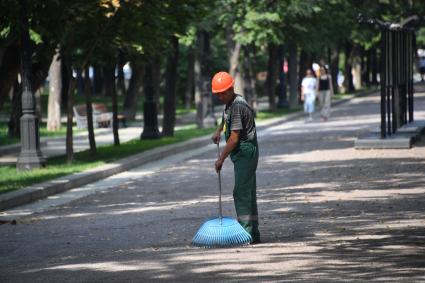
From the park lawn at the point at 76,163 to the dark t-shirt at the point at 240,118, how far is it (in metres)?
6.94

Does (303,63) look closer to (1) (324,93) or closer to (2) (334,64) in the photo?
(2) (334,64)

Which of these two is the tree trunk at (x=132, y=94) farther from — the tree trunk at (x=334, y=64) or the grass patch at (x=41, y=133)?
the tree trunk at (x=334, y=64)

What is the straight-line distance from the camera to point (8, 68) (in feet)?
79.0

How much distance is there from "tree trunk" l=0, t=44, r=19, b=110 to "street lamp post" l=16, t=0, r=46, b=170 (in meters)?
2.33

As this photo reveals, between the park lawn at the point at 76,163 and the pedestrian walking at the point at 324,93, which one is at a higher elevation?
the pedestrian walking at the point at 324,93

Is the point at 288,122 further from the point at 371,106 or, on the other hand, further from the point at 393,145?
the point at 393,145

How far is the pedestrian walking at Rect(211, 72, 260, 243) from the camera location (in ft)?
37.2

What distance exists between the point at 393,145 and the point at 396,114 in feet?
10.2

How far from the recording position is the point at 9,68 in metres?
24.1

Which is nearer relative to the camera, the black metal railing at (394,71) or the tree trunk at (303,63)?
the black metal railing at (394,71)

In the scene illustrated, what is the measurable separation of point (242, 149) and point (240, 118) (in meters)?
0.32

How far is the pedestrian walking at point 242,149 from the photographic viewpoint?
11336mm

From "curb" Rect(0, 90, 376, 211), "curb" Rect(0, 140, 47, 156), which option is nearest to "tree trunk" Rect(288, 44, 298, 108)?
"curb" Rect(0, 90, 376, 211)

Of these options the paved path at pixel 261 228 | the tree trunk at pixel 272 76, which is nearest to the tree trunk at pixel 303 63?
the tree trunk at pixel 272 76
